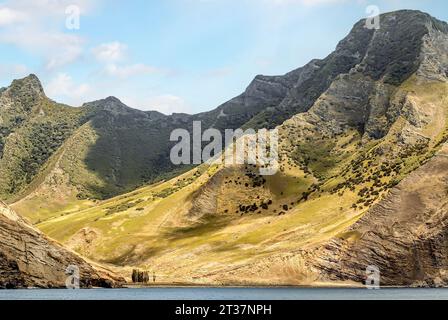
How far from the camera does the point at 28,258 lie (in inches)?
4449

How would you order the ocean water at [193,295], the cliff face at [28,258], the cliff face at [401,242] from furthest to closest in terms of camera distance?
the cliff face at [401,242] → the cliff face at [28,258] → the ocean water at [193,295]

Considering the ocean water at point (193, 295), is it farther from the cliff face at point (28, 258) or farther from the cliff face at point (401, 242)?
the cliff face at point (401, 242)

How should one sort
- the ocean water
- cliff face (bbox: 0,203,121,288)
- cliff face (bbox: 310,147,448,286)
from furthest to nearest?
cliff face (bbox: 310,147,448,286), cliff face (bbox: 0,203,121,288), the ocean water

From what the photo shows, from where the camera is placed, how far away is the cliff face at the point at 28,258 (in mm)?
111312

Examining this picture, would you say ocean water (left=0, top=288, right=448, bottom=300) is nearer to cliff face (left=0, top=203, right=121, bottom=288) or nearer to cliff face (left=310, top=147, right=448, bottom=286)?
cliff face (left=0, top=203, right=121, bottom=288)

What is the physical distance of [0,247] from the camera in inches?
4333

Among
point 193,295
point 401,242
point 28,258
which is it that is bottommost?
point 193,295

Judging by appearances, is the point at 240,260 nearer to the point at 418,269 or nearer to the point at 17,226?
the point at 418,269

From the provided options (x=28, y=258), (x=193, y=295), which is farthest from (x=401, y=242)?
(x=28, y=258)

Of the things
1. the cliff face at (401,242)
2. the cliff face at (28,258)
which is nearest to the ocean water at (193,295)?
the cliff face at (28,258)

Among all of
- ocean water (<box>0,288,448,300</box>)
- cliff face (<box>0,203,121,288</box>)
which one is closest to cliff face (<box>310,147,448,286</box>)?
ocean water (<box>0,288,448,300</box>)

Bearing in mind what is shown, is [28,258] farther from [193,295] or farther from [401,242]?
[401,242]

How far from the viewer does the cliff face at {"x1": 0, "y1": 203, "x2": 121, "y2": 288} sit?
111 metres
